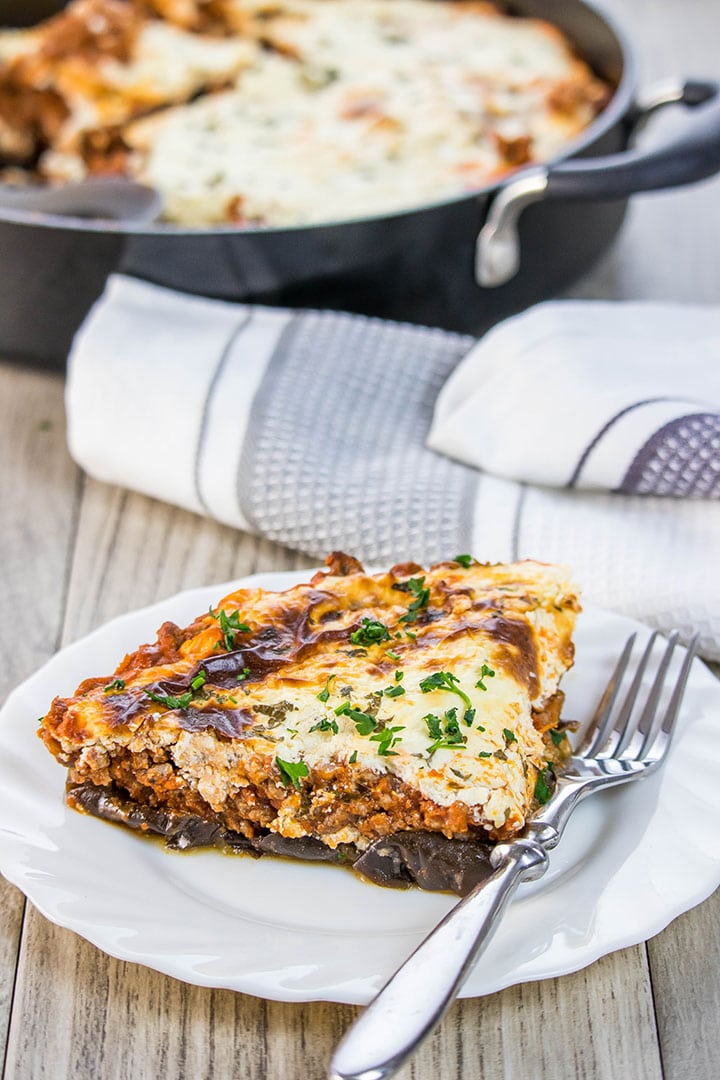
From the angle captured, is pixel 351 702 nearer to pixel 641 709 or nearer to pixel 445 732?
pixel 445 732

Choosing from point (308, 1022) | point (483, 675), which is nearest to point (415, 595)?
point (483, 675)

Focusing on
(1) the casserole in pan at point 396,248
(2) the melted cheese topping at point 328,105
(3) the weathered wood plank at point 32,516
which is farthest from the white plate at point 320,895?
(2) the melted cheese topping at point 328,105

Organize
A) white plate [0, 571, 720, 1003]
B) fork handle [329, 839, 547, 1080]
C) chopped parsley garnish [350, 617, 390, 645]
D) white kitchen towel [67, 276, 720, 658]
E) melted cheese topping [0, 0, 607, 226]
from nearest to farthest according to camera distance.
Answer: fork handle [329, 839, 547, 1080] → white plate [0, 571, 720, 1003] → chopped parsley garnish [350, 617, 390, 645] → white kitchen towel [67, 276, 720, 658] → melted cheese topping [0, 0, 607, 226]

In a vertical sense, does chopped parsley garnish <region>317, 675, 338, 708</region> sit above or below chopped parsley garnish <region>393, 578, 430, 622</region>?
above

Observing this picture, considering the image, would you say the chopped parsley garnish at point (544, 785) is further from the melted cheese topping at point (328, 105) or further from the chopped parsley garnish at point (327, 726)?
the melted cheese topping at point (328, 105)

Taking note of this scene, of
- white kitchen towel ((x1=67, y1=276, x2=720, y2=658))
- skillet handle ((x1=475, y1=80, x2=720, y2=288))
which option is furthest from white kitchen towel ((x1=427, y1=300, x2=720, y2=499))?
skillet handle ((x1=475, y1=80, x2=720, y2=288))

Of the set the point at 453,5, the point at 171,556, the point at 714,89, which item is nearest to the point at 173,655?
the point at 171,556

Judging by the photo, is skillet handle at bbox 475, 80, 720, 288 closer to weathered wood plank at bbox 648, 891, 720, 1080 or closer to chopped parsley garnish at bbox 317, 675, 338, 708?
chopped parsley garnish at bbox 317, 675, 338, 708
